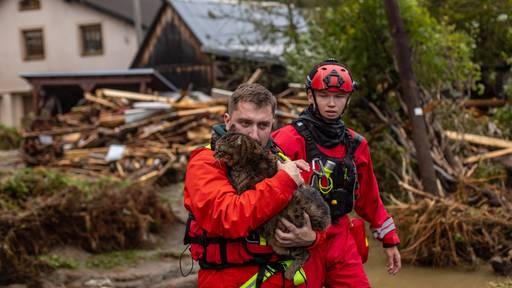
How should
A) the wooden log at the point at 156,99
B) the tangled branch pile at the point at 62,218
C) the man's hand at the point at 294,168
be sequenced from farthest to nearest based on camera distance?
the wooden log at the point at 156,99 → the tangled branch pile at the point at 62,218 → the man's hand at the point at 294,168

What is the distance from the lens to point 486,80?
13422mm

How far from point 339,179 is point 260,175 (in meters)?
0.92

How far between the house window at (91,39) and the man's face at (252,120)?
102 feet

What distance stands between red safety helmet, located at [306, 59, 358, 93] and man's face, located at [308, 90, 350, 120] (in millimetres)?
37

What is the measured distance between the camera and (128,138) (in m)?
16.0

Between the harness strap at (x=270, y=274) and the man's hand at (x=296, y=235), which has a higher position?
the man's hand at (x=296, y=235)

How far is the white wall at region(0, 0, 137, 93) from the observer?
32.6 meters

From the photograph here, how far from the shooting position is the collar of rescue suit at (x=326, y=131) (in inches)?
163

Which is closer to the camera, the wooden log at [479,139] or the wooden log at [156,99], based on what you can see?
the wooden log at [479,139]

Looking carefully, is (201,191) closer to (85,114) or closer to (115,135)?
(115,135)

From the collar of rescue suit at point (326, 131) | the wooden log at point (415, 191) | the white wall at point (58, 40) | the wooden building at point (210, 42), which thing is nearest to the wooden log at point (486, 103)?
the wooden log at point (415, 191)

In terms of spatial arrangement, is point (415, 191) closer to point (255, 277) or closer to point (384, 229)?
point (384, 229)

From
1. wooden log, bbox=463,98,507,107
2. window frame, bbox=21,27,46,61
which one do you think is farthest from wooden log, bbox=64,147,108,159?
window frame, bbox=21,27,46,61

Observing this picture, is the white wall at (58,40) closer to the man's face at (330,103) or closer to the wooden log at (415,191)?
the wooden log at (415,191)
